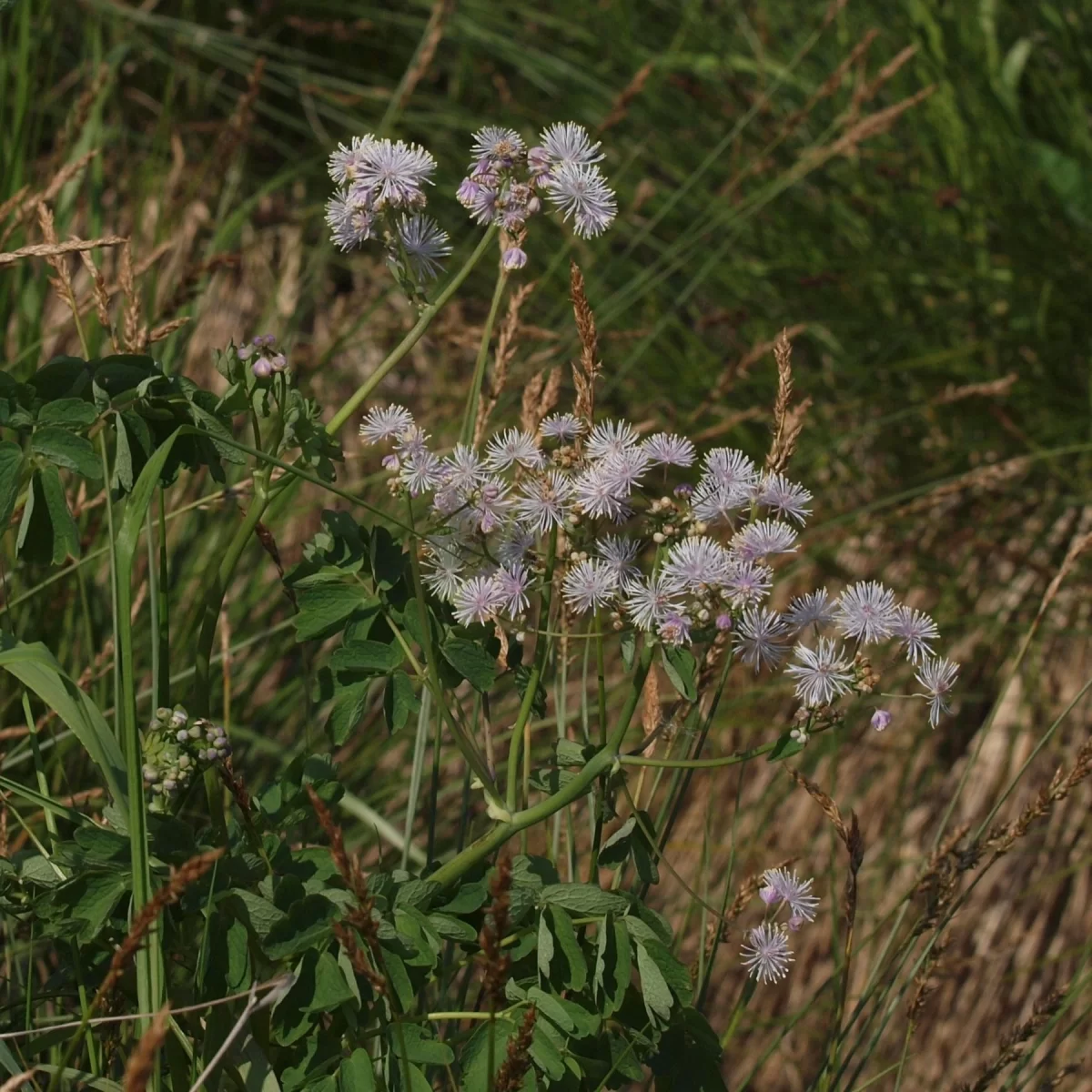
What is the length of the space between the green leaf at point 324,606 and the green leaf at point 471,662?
8 cm

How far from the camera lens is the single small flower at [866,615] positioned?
3.14 feet

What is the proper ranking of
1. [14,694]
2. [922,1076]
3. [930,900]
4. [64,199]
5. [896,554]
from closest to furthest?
[930,900]
[14,694]
[922,1076]
[64,199]
[896,554]

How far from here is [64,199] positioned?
2.50 m

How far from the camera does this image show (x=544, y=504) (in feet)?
3.18

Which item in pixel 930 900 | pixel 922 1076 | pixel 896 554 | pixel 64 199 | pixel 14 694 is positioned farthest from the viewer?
pixel 896 554

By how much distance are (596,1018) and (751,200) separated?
6.14 feet

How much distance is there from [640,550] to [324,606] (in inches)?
9.4

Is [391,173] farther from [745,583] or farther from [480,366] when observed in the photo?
[745,583]

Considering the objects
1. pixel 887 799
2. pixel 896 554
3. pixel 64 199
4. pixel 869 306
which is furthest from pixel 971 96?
pixel 64 199

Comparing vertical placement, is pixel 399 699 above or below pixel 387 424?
below

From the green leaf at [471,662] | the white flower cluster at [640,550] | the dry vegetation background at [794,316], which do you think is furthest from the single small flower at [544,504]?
the dry vegetation background at [794,316]

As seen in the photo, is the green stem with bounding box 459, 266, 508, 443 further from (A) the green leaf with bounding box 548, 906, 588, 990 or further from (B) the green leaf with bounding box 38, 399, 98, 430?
(A) the green leaf with bounding box 548, 906, 588, 990

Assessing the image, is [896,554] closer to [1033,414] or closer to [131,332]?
[1033,414]

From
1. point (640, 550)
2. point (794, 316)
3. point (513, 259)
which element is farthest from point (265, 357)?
point (794, 316)
